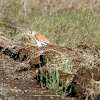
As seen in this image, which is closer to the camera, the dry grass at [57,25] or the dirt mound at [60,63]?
the dirt mound at [60,63]

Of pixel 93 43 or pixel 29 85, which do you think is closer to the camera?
pixel 29 85

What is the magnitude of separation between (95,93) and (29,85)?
1.28 metres

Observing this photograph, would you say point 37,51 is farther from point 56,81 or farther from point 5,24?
point 5,24

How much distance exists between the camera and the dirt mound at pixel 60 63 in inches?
157

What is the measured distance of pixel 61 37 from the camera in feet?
25.6

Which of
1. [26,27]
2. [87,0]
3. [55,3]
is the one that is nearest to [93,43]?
[26,27]

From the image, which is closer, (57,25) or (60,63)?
(60,63)

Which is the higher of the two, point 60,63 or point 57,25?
point 57,25

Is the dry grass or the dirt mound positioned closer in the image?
the dirt mound

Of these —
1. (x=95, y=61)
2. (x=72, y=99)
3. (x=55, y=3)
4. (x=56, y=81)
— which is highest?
(x=55, y=3)

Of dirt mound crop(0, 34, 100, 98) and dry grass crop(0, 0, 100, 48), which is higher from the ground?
dry grass crop(0, 0, 100, 48)

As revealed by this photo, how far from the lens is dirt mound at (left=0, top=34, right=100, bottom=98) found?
400 centimetres

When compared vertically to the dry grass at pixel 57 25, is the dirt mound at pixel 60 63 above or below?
below

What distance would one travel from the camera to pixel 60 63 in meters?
5.07
